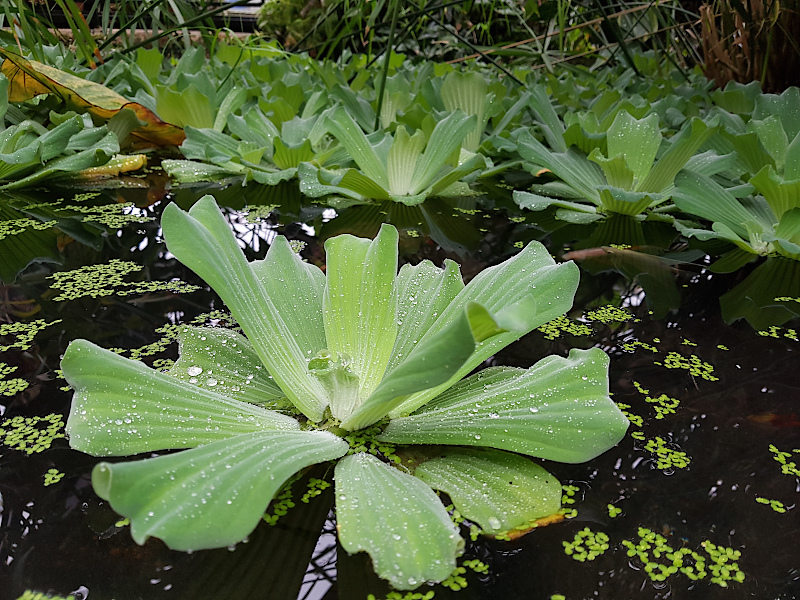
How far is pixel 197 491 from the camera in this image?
0.51 meters

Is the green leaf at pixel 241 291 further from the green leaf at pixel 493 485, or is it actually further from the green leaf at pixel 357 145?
the green leaf at pixel 357 145

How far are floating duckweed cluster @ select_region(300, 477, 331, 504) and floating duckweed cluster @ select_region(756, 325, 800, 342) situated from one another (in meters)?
0.75

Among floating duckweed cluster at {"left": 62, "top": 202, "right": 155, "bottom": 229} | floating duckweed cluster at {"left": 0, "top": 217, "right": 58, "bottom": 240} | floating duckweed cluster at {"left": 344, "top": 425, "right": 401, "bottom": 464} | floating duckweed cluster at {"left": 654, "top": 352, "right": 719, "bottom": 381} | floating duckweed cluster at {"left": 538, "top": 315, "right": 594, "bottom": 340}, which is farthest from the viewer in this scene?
floating duckweed cluster at {"left": 62, "top": 202, "right": 155, "bottom": 229}

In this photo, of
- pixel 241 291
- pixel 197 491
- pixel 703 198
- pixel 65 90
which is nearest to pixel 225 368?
pixel 241 291

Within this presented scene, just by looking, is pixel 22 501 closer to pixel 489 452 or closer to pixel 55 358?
pixel 55 358

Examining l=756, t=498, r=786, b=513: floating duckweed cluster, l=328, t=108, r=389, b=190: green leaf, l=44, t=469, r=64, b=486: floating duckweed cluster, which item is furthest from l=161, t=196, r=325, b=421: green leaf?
l=328, t=108, r=389, b=190: green leaf

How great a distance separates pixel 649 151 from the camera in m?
1.65

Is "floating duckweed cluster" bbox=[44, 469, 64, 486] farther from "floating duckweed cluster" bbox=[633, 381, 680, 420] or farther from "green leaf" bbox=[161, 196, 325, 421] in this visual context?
"floating duckweed cluster" bbox=[633, 381, 680, 420]

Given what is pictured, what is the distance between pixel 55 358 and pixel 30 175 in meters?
1.11

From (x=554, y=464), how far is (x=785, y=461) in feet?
0.84

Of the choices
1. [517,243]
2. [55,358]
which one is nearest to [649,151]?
[517,243]

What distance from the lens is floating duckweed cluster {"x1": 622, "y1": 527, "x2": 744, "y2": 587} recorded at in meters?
0.57

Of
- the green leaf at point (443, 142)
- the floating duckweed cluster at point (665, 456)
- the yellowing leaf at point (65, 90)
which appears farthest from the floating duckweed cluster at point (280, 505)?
the yellowing leaf at point (65, 90)

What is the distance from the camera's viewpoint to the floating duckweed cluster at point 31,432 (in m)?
0.72
